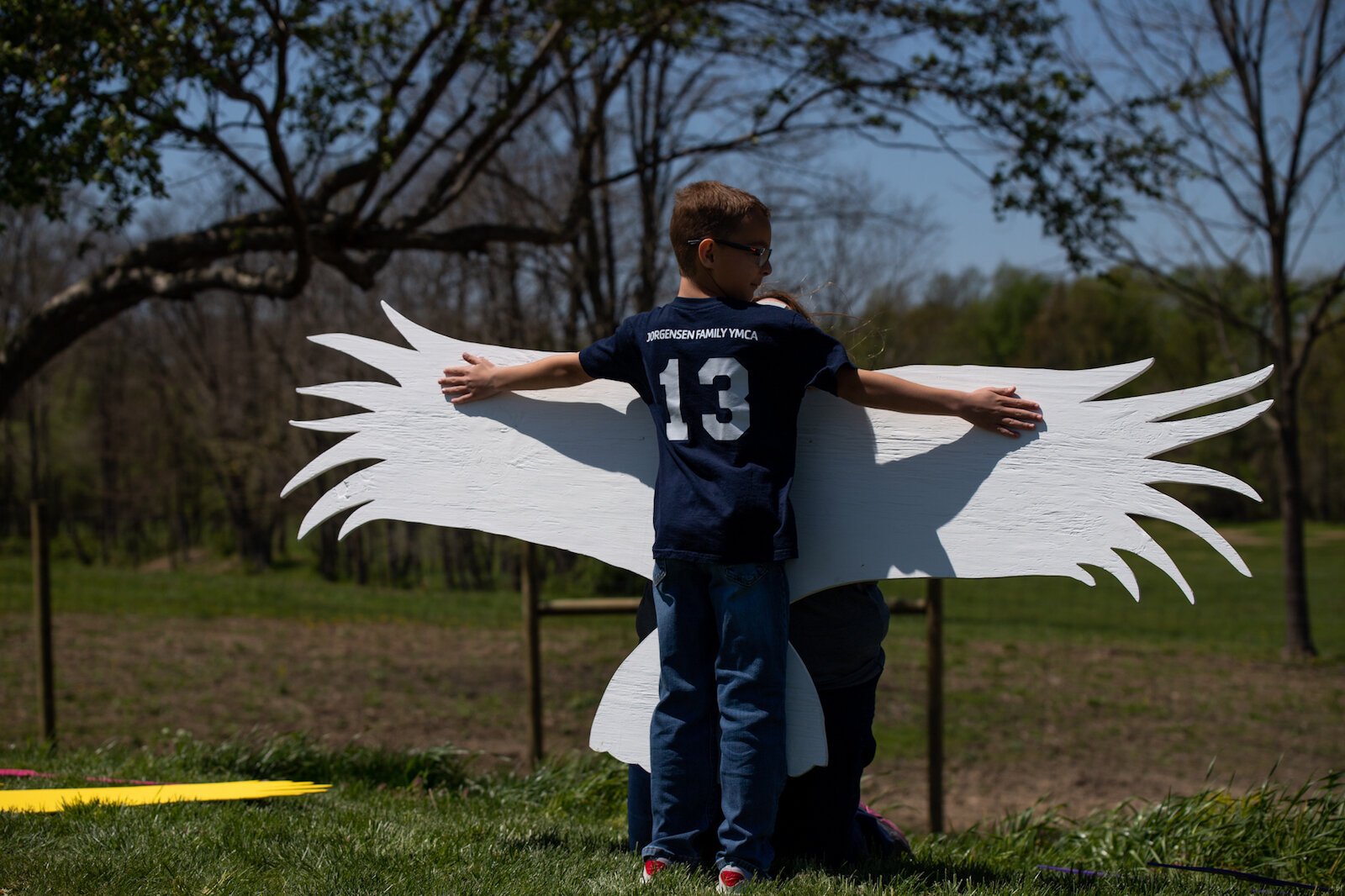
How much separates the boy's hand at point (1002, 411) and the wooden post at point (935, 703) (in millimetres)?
2688

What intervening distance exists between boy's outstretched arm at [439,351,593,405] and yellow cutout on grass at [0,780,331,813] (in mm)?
1560

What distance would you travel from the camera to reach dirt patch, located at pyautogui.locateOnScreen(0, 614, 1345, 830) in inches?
297

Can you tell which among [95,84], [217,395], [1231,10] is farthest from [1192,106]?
[217,395]

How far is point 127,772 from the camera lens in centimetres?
459

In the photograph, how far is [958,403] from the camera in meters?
3.09

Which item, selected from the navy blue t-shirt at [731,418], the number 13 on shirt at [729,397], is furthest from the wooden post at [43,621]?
the number 13 on shirt at [729,397]

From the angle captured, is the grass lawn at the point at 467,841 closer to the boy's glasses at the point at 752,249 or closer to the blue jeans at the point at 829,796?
the blue jeans at the point at 829,796

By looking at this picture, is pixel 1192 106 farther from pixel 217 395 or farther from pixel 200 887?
pixel 217 395

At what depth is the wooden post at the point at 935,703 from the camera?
5746mm

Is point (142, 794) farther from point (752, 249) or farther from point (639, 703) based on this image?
point (752, 249)

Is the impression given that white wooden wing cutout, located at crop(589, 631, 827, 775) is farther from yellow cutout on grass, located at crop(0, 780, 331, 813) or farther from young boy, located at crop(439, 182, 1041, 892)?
yellow cutout on grass, located at crop(0, 780, 331, 813)

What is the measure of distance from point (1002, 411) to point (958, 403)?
0.40 ft

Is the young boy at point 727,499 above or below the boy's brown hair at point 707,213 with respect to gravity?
below

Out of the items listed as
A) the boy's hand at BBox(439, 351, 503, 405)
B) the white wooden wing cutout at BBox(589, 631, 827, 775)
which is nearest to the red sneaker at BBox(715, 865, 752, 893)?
the white wooden wing cutout at BBox(589, 631, 827, 775)
